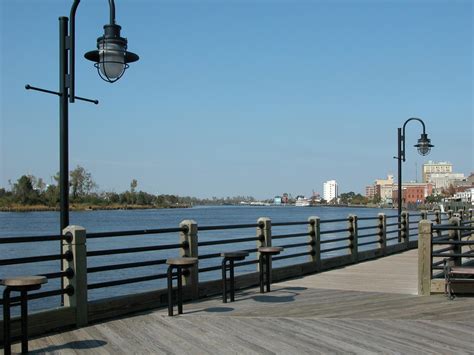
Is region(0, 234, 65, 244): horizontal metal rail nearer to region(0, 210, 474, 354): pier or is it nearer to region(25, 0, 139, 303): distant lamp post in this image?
region(0, 210, 474, 354): pier

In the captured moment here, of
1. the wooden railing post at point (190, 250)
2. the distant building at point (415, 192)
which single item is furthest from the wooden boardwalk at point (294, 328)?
the distant building at point (415, 192)

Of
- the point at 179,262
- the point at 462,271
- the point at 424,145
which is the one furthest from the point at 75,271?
the point at 424,145

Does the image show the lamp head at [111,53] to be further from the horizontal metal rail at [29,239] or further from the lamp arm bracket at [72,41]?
the horizontal metal rail at [29,239]

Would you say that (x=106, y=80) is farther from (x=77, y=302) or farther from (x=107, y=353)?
(x=107, y=353)

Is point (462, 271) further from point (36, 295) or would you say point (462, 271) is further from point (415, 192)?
point (415, 192)

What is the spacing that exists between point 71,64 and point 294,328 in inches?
192

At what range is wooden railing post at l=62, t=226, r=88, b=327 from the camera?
24.9 feet

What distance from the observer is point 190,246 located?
31.8 ft

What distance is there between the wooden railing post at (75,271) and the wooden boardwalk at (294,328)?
1.03 feet

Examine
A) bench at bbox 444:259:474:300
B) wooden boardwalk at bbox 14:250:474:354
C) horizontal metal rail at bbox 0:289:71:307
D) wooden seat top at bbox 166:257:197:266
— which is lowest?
wooden boardwalk at bbox 14:250:474:354

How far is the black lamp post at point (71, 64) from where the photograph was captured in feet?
26.9

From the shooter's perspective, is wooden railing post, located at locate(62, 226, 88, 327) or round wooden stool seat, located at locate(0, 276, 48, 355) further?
wooden railing post, located at locate(62, 226, 88, 327)

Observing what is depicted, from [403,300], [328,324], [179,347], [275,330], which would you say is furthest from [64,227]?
[403,300]

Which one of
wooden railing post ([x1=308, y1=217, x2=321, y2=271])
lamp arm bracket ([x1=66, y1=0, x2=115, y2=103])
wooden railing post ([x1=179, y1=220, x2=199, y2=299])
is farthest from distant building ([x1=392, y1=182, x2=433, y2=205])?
lamp arm bracket ([x1=66, y1=0, x2=115, y2=103])
